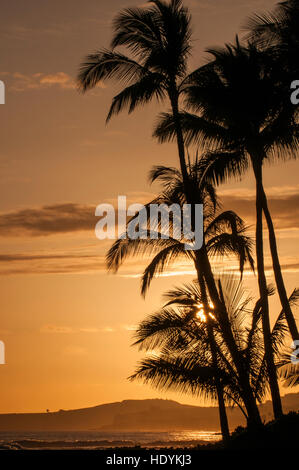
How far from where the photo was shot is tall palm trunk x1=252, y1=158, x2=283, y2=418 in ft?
59.0

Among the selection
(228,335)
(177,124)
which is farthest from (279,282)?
(177,124)

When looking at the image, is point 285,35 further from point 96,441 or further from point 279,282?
point 96,441

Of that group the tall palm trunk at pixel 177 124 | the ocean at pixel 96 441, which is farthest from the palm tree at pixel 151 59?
the ocean at pixel 96 441

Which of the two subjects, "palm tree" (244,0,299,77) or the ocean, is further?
the ocean

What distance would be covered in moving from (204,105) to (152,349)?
679 cm

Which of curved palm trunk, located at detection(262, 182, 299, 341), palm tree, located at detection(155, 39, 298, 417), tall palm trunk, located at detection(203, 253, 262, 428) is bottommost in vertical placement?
tall palm trunk, located at detection(203, 253, 262, 428)

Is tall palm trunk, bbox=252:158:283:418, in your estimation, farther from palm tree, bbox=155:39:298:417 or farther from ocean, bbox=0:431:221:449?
ocean, bbox=0:431:221:449

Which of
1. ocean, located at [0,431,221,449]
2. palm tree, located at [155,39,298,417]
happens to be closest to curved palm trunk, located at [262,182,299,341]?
palm tree, located at [155,39,298,417]

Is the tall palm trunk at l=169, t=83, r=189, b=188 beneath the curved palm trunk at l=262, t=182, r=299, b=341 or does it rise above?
above
